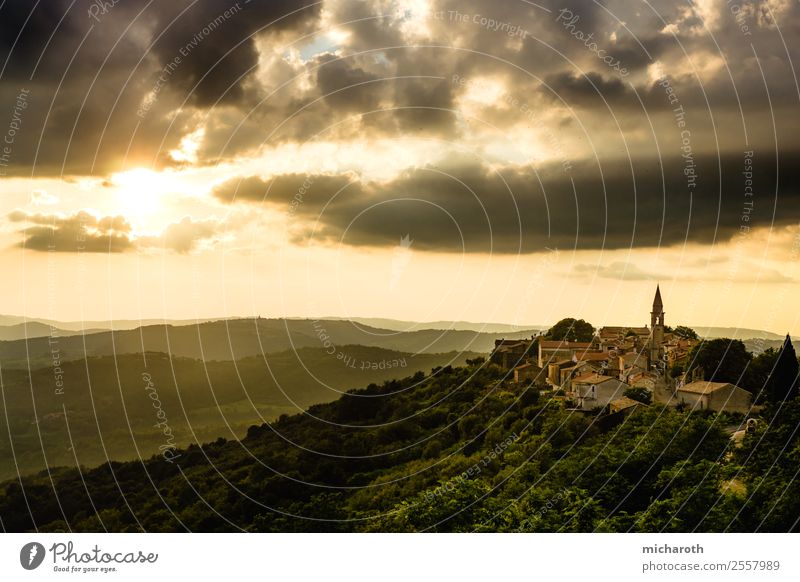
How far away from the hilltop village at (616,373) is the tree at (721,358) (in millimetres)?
658

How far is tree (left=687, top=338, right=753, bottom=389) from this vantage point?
44688mm

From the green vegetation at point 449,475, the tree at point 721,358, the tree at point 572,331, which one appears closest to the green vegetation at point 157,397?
the green vegetation at point 449,475

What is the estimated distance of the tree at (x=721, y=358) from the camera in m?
44.7

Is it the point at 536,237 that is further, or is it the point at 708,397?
the point at 708,397

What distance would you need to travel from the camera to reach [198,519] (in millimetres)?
31328

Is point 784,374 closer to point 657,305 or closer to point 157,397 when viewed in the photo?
point 657,305

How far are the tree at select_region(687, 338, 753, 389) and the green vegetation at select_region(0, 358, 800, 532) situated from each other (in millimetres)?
7197

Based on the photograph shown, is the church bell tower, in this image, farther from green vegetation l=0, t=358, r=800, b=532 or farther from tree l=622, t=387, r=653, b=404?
green vegetation l=0, t=358, r=800, b=532

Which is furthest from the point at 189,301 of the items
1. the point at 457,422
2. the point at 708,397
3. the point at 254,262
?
the point at 708,397

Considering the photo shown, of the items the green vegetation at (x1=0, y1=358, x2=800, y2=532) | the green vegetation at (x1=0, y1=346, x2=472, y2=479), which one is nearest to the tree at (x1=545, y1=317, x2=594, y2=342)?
the green vegetation at (x1=0, y1=358, x2=800, y2=532)
